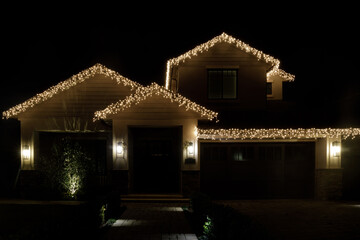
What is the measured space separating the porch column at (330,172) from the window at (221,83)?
15.1ft

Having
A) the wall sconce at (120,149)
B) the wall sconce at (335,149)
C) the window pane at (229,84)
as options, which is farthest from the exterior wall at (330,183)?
the wall sconce at (120,149)

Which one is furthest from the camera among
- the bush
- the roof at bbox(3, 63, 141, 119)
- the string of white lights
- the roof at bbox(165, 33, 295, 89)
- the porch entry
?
the roof at bbox(165, 33, 295, 89)

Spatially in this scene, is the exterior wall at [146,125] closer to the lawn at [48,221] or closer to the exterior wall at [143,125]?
the exterior wall at [143,125]

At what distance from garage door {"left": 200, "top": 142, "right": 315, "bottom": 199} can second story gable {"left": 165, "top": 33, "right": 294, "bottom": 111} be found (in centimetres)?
223

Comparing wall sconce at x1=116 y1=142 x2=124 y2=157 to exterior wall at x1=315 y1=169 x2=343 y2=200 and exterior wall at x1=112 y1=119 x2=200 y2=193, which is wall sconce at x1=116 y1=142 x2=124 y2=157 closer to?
exterior wall at x1=112 y1=119 x2=200 y2=193

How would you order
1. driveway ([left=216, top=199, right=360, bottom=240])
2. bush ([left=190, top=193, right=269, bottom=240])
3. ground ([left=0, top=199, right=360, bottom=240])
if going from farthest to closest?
1. driveway ([left=216, top=199, right=360, bottom=240])
2. ground ([left=0, top=199, right=360, bottom=240])
3. bush ([left=190, top=193, right=269, bottom=240])

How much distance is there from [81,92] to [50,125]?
200 centimetres

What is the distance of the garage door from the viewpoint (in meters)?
14.6

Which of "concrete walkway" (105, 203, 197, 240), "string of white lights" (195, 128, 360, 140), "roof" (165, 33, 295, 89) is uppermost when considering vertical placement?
"roof" (165, 33, 295, 89)

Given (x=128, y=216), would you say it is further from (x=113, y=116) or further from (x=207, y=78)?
(x=207, y=78)

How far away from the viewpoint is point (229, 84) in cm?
1602

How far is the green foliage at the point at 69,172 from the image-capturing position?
13.5 meters

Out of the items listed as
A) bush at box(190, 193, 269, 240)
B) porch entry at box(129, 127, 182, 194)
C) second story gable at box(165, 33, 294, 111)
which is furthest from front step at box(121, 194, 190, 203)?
bush at box(190, 193, 269, 240)

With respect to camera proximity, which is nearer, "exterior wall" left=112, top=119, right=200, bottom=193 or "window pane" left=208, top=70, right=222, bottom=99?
"exterior wall" left=112, top=119, right=200, bottom=193
